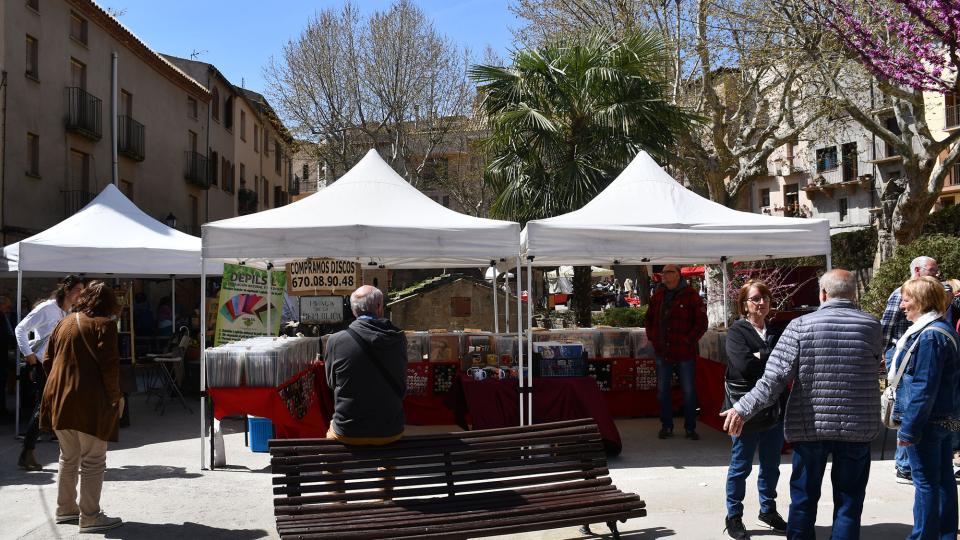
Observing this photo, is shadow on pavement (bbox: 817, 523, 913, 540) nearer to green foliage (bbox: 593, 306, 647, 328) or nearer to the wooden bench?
the wooden bench

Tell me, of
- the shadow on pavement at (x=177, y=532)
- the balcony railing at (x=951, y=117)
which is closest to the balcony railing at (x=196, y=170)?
the shadow on pavement at (x=177, y=532)

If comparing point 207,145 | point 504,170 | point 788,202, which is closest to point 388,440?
point 504,170

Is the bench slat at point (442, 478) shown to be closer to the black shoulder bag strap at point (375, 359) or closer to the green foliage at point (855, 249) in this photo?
the black shoulder bag strap at point (375, 359)

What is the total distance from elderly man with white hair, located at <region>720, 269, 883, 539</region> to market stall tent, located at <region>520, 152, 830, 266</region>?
3.65 metres

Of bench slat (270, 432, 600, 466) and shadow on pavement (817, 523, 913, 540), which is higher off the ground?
bench slat (270, 432, 600, 466)

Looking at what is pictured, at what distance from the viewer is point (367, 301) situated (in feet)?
16.5

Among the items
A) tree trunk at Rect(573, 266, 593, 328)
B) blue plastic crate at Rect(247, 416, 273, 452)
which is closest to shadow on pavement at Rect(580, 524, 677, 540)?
blue plastic crate at Rect(247, 416, 273, 452)

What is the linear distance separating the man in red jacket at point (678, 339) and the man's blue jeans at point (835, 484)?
449cm

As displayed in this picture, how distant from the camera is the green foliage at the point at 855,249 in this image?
30.4 metres

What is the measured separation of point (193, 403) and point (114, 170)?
14.6 metres

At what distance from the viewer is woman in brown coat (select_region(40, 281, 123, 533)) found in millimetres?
5457

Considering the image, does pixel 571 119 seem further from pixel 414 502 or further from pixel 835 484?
pixel 835 484

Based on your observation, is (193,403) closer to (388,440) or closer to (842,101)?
(388,440)

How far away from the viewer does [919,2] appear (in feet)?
32.6
